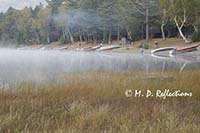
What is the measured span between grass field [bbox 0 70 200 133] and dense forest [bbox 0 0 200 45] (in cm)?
3009

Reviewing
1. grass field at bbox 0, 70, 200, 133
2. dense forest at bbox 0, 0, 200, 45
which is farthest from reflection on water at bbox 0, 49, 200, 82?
dense forest at bbox 0, 0, 200, 45

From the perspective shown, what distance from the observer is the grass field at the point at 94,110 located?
18.5 feet

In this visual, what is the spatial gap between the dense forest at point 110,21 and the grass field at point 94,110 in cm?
3009

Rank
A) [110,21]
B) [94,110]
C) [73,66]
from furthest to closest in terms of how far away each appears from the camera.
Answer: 1. [110,21]
2. [73,66]
3. [94,110]

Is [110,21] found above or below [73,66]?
above

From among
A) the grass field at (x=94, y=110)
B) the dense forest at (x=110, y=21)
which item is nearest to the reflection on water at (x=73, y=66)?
the grass field at (x=94, y=110)

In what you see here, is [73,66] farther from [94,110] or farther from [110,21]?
[110,21]

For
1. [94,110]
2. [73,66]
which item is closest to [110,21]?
[73,66]

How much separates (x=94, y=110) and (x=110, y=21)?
4928cm

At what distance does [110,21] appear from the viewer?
55281mm

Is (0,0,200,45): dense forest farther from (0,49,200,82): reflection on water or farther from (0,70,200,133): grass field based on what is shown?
(0,70,200,133): grass field

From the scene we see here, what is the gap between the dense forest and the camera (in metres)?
40.2

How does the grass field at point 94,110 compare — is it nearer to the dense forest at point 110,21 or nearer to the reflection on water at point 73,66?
the reflection on water at point 73,66

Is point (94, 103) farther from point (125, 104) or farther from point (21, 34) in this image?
point (21, 34)
